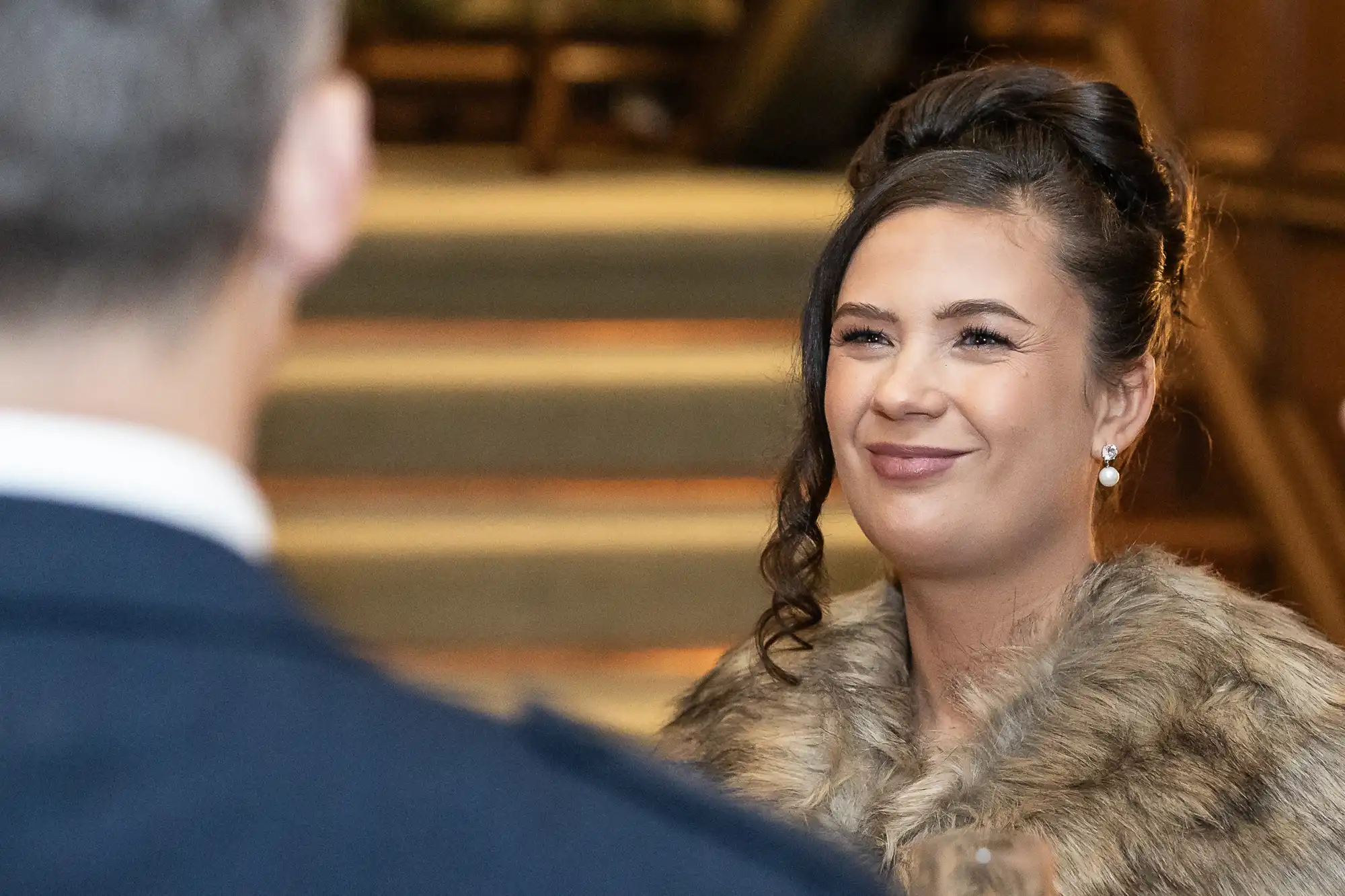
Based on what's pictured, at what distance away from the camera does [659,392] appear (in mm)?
3697

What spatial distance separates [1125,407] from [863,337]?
0.88 ft

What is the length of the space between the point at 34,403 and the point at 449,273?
3.58 metres

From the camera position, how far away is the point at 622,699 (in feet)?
10.3

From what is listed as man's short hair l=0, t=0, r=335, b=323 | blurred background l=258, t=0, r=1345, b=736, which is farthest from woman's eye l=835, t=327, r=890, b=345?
man's short hair l=0, t=0, r=335, b=323

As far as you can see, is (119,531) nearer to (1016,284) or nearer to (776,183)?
(1016,284)

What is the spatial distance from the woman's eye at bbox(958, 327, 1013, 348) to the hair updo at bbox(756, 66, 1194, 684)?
0.33 ft

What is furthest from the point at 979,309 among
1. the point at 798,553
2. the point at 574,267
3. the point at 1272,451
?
the point at 574,267

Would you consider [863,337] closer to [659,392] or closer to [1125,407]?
[1125,407]

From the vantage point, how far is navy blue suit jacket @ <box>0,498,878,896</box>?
1.57 ft

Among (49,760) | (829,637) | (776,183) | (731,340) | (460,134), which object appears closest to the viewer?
(49,760)

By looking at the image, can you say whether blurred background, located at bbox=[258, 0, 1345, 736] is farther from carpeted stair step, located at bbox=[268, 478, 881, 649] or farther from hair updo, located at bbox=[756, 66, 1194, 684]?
hair updo, located at bbox=[756, 66, 1194, 684]

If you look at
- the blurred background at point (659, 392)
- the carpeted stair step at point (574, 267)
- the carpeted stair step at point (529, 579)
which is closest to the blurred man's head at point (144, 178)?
the blurred background at point (659, 392)

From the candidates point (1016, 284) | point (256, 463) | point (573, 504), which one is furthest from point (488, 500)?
point (1016, 284)

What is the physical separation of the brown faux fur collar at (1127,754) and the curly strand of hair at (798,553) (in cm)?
10
